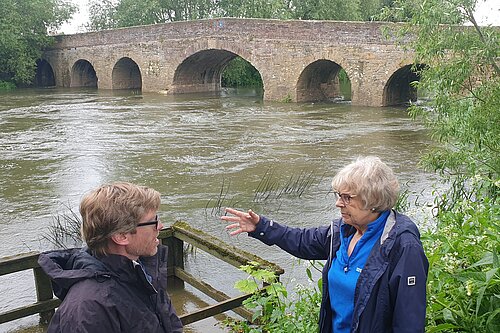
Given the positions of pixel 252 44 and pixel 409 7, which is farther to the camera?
pixel 252 44

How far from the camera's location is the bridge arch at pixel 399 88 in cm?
2092

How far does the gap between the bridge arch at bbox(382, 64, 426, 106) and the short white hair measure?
734 inches

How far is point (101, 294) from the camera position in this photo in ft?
6.49

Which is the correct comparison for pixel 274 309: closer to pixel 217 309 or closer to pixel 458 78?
pixel 217 309

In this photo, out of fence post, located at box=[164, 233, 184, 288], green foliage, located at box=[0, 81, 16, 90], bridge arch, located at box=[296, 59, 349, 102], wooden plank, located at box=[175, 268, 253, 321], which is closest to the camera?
wooden plank, located at box=[175, 268, 253, 321]

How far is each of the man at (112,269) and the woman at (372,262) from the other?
76cm

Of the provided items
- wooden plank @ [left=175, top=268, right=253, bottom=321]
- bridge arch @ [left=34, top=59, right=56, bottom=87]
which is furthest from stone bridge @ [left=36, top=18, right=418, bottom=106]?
wooden plank @ [left=175, top=268, right=253, bottom=321]

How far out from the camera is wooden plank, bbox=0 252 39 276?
4402mm

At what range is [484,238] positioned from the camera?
340cm

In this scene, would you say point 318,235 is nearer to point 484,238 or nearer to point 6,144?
point 484,238

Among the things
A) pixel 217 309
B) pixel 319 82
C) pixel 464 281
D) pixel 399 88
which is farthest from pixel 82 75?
pixel 464 281

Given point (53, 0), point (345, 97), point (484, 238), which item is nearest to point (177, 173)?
point (484, 238)

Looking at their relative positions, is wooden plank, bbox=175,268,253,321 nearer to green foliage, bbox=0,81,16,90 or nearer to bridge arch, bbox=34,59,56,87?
green foliage, bbox=0,81,16,90

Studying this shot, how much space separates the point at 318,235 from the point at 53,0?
39.7m
